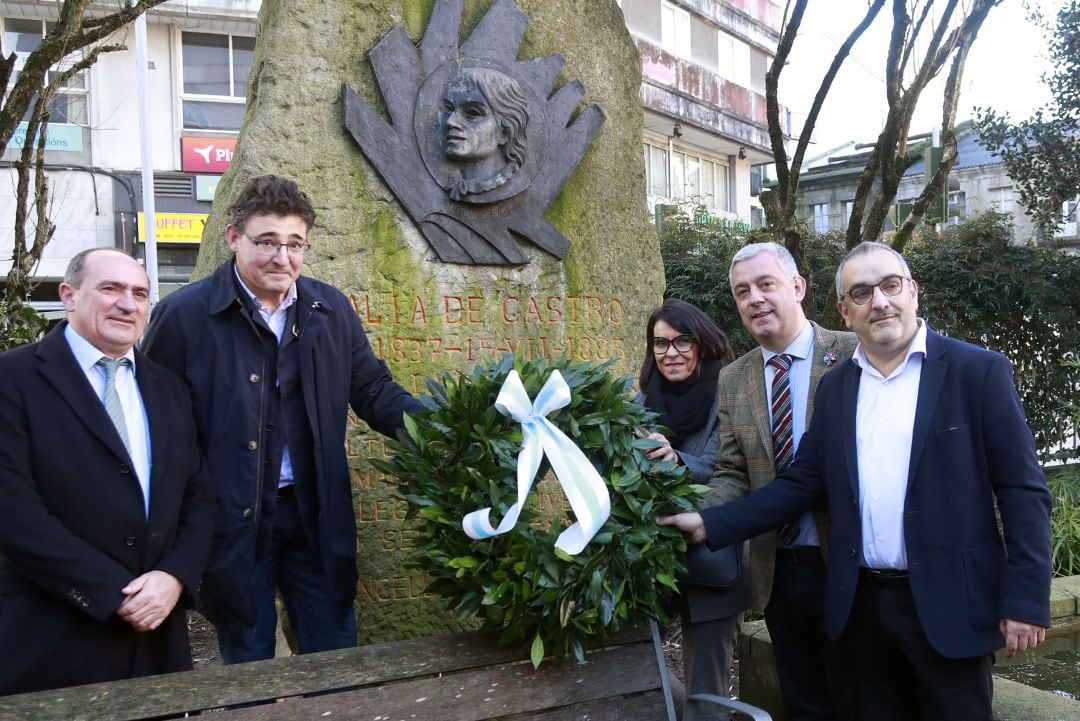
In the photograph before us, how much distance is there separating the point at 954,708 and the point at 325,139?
2.94 metres

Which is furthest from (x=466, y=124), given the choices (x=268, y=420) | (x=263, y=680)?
(x=263, y=680)

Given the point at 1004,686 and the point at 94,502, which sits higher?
the point at 94,502

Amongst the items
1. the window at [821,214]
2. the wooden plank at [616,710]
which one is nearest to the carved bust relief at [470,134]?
the wooden plank at [616,710]

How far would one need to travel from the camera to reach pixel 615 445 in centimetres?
259

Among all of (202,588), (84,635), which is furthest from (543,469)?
(84,635)

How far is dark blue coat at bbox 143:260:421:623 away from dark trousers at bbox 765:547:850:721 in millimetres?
1347

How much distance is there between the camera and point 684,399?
329 cm

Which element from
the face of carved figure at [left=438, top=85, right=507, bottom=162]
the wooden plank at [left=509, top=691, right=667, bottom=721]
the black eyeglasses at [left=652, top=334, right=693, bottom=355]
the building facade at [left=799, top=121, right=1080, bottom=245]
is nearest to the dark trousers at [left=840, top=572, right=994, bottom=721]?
the wooden plank at [left=509, top=691, right=667, bottom=721]

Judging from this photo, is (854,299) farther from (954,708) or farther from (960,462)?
(954,708)

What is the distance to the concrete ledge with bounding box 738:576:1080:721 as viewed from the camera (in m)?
3.17

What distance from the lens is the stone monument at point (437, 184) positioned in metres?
3.84

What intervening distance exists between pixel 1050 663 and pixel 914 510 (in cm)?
275

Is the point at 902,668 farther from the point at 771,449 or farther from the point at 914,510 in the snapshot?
the point at 771,449

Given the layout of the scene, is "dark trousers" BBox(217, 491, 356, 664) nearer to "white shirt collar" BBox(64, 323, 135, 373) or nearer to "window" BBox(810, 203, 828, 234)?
"white shirt collar" BBox(64, 323, 135, 373)
